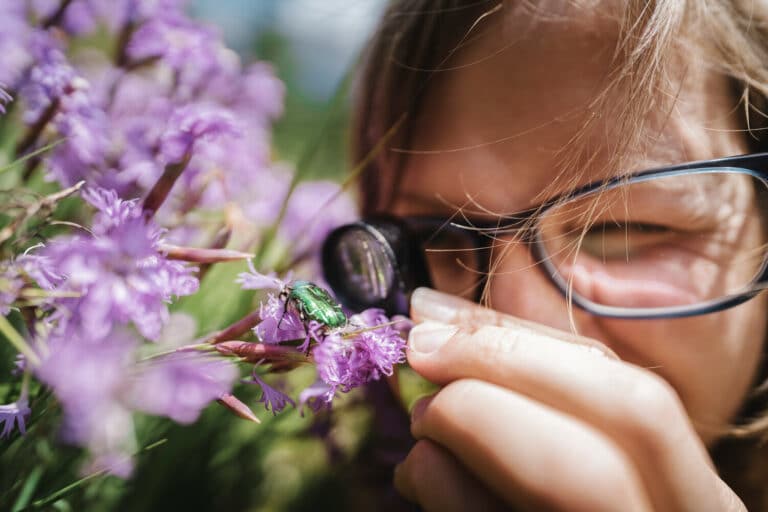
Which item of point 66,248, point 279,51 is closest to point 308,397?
point 66,248

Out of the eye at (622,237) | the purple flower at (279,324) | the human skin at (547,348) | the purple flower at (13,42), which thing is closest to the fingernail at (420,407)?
the human skin at (547,348)

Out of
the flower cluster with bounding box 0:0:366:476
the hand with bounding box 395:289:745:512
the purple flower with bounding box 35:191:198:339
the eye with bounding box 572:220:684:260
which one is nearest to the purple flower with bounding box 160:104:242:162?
the flower cluster with bounding box 0:0:366:476

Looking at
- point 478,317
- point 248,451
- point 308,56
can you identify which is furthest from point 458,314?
point 308,56

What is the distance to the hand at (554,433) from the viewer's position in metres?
0.28

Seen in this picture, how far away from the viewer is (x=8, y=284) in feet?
0.75

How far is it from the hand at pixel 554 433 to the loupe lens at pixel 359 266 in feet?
0.58

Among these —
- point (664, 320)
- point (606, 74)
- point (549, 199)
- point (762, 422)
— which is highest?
point (606, 74)

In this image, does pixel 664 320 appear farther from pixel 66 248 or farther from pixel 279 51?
pixel 279 51

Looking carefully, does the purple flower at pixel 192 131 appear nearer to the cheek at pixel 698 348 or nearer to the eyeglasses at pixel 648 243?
the eyeglasses at pixel 648 243

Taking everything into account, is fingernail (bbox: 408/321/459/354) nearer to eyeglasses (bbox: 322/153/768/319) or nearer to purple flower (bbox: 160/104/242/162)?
eyeglasses (bbox: 322/153/768/319)

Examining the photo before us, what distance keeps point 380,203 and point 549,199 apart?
25cm

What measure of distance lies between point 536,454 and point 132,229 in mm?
238

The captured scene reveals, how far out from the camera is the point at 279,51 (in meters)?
1.46

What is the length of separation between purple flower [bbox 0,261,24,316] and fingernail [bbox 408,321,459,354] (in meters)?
0.24
